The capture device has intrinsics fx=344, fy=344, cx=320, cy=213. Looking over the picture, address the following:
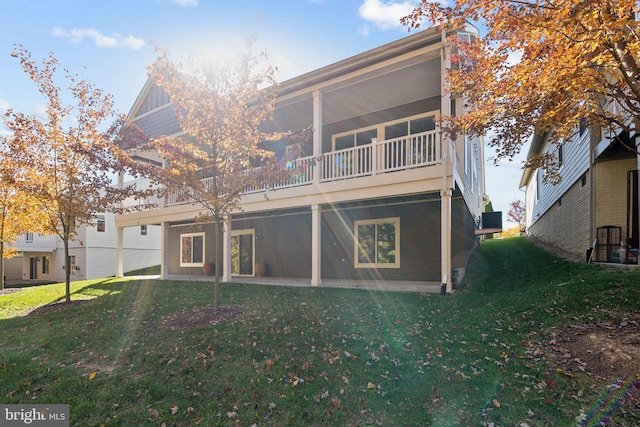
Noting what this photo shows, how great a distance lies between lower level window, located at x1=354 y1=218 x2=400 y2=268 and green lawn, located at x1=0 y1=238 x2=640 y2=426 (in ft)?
11.3

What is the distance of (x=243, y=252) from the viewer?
1515 centimetres

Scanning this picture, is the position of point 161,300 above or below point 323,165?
below

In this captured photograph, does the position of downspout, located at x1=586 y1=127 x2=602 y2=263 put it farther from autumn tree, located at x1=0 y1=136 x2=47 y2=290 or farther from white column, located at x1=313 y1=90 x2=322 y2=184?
autumn tree, located at x1=0 y1=136 x2=47 y2=290

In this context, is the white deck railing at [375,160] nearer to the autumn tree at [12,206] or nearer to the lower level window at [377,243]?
the lower level window at [377,243]

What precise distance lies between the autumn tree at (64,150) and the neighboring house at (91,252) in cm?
1884

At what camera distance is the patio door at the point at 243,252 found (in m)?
14.9

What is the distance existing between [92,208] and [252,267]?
268 inches

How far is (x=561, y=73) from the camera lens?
4.47 meters

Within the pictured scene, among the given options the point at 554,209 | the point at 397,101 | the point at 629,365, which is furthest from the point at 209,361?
the point at 554,209

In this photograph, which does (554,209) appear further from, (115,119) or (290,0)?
(115,119)

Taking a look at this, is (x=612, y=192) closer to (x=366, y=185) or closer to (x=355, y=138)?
(x=366, y=185)

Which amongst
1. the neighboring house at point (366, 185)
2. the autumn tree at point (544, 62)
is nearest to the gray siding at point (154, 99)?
the neighboring house at point (366, 185)

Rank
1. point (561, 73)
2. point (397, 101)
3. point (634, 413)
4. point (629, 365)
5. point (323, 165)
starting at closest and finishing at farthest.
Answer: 1. point (634, 413)
2. point (629, 365)
3. point (561, 73)
4. point (323, 165)
5. point (397, 101)

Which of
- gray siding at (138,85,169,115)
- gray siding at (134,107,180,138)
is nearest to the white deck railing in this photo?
gray siding at (134,107,180,138)
